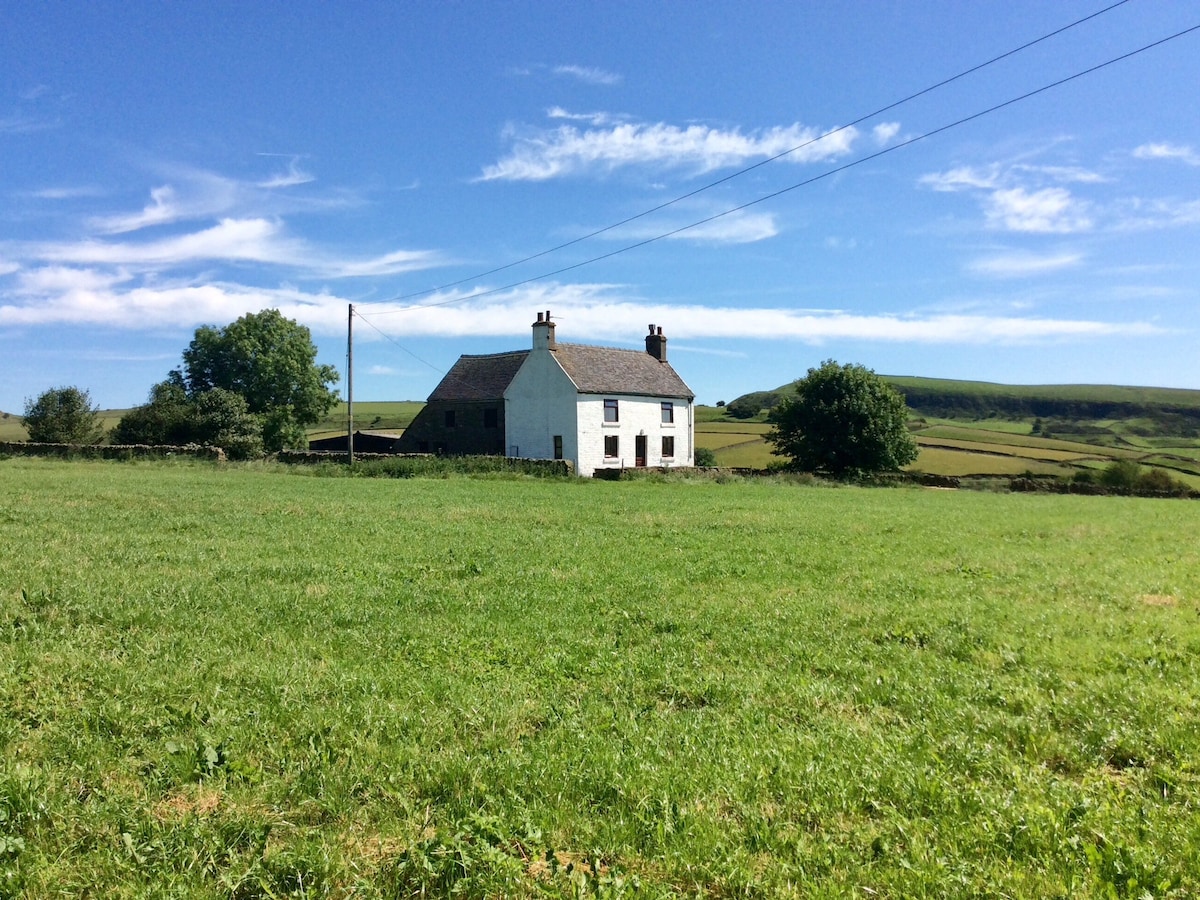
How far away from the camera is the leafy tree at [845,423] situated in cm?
5453

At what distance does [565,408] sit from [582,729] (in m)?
45.9

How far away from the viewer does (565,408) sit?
51219mm

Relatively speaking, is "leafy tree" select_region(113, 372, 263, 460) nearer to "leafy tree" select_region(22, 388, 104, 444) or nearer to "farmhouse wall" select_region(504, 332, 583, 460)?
"leafy tree" select_region(22, 388, 104, 444)

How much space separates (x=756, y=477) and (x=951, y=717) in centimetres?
4273

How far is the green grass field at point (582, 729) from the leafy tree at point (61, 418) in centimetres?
4943

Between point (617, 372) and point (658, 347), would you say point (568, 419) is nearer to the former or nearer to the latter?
point (617, 372)

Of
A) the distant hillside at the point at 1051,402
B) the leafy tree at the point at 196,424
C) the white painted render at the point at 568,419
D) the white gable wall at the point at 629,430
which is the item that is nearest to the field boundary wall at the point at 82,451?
the leafy tree at the point at 196,424

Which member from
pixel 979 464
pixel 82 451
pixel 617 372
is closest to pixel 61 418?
pixel 82 451

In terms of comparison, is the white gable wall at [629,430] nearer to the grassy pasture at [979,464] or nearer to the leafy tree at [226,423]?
the grassy pasture at [979,464]

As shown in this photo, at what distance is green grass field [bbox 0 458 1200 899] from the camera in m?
3.90

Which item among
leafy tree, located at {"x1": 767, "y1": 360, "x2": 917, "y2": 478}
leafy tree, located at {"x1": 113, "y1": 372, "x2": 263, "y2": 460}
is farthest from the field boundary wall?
leafy tree, located at {"x1": 767, "y1": 360, "x2": 917, "y2": 478}

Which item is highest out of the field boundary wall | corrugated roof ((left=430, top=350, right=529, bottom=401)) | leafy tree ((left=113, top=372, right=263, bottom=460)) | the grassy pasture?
corrugated roof ((left=430, top=350, right=529, bottom=401))

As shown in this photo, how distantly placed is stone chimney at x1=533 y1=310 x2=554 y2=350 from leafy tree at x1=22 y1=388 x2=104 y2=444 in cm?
3322

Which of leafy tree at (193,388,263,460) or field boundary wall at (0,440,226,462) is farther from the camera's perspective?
leafy tree at (193,388,263,460)
